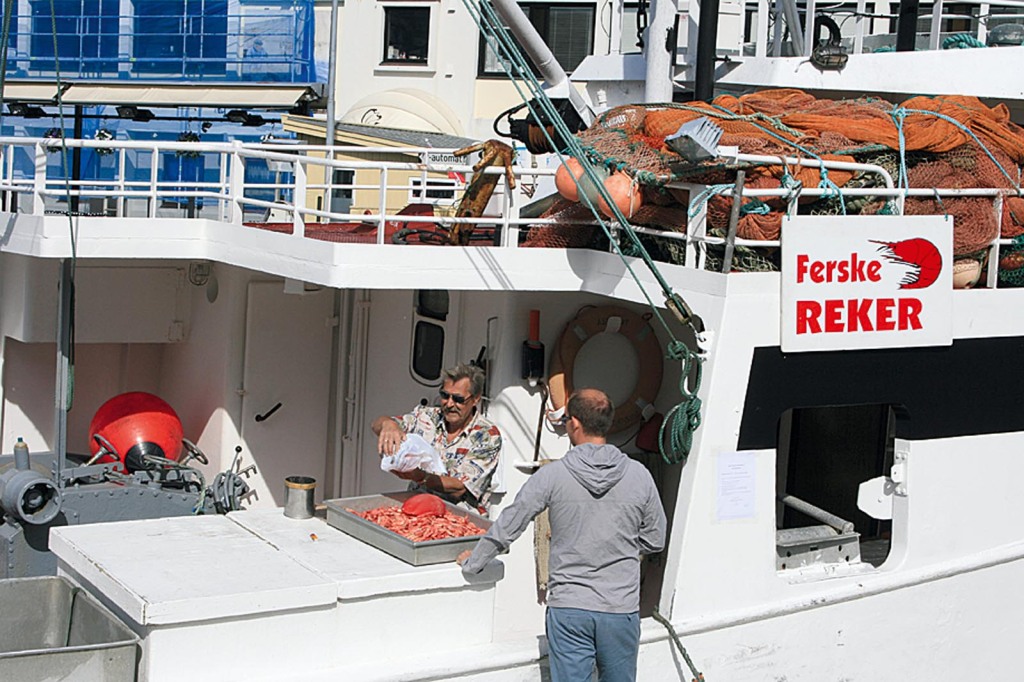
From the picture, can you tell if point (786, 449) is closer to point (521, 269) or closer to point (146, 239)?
point (521, 269)

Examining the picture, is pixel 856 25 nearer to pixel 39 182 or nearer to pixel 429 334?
pixel 429 334

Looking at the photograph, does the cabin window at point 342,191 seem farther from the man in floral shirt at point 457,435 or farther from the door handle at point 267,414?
the man in floral shirt at point 457,435

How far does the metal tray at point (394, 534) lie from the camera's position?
18.8 ft

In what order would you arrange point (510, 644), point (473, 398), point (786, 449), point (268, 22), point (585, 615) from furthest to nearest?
point (268, 22) < point (786, 449) < point (473, 398) < point (510, 644) < point (585, 615)

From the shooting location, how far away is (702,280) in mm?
6199

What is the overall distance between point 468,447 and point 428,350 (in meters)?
1.48

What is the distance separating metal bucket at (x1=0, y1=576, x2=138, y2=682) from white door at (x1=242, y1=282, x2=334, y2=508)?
2.65m

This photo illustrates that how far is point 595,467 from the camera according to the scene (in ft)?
17.5

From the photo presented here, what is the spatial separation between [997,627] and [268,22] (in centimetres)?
1735

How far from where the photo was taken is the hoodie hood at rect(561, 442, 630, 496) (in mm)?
5340

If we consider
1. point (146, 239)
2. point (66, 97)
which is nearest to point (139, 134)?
point (66, 97)

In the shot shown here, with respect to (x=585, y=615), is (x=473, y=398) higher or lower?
higher

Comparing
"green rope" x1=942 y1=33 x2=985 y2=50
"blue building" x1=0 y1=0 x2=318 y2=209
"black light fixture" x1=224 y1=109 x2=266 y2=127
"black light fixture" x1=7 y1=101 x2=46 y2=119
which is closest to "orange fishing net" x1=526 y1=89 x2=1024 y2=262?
"green rope" x1=942 y1=33 x2=985 y2=50

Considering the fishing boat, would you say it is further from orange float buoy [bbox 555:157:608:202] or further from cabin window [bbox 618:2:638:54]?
cabin window [bbox 618:2:638:54]
